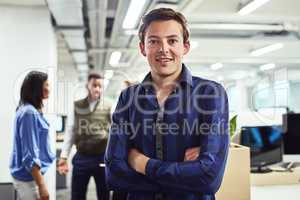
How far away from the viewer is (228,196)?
5.97 ft

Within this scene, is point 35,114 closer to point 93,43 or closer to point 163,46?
point 163,46

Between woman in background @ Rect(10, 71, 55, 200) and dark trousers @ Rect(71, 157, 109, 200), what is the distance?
2.14 feet

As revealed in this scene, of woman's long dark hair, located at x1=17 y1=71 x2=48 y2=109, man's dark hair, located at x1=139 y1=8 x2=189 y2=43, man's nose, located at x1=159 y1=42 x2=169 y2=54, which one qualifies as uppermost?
man's dark hair, located at x1=139 y1=8 x2=189 y2=43

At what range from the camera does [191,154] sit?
1.12 metres

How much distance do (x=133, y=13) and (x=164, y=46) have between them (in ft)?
8.77

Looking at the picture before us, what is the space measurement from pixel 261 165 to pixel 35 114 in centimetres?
169

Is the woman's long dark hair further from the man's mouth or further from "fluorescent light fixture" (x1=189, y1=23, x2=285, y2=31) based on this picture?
"fluorescent light fixture" (x1=189, y1=23, x2=285, y2=31)

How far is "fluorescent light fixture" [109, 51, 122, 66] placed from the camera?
7.04 meters

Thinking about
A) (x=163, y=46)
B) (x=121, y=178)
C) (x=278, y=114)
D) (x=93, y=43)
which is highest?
(x=93, y=43)

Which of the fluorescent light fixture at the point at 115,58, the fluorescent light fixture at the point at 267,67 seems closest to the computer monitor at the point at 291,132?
the fluorescent light fixture at the point at 115,58

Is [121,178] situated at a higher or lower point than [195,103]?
lower

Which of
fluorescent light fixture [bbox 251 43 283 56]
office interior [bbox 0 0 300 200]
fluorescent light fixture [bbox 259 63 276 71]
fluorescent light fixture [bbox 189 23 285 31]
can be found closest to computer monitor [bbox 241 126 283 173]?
office interior [bbox 0 0 300 200]

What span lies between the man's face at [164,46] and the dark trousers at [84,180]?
1.90 m

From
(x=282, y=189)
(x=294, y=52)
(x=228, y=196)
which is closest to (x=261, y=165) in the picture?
(x=282, y=189)
